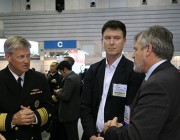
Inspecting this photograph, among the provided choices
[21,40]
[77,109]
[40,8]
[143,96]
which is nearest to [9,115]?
[21,40]

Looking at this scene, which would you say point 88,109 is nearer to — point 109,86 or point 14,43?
point 109,86

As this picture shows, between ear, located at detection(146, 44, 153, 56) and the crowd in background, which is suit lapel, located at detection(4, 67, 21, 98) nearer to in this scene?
the crowd in background

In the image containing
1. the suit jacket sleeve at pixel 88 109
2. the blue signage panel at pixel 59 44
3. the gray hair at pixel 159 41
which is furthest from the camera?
the blue signage panel at pixel 59 44

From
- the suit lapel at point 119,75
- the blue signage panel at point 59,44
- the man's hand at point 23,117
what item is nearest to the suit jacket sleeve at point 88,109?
the suit lapel at point 119,75

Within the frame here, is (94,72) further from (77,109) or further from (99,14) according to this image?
(99,14)

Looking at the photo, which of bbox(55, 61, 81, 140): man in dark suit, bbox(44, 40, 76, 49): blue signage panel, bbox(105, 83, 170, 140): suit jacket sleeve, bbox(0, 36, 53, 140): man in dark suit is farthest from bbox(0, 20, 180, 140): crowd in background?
bbox(44, 40, 76, 49): blue signage panel

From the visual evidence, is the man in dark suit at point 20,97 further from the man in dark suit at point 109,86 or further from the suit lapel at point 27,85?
the man in dark suit at point 109,86

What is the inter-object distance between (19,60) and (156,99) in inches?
46.2

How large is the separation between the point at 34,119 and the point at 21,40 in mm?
640

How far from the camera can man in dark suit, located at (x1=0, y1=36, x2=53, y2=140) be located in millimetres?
1863

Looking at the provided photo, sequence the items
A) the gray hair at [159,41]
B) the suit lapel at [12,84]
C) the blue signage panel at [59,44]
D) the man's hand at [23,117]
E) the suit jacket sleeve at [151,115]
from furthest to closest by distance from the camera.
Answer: the blue signage panel at [59,44] → the suit lapel at [12,84] → the man's hand at [23,117] → the gray hair at [159,41] → the suit jacket sleeve at [151,115]

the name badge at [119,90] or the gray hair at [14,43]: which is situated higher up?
the gray hair at [14,43]

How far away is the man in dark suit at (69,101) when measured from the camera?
13.6 ft

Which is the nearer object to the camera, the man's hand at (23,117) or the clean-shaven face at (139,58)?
the clean-shaven face at (139,58)
